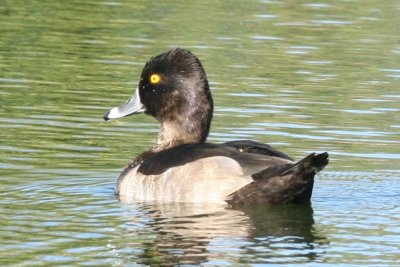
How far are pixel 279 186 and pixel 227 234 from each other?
95cm

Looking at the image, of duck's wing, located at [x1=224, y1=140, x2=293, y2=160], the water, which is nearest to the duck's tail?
the water

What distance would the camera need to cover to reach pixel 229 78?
1862 cm

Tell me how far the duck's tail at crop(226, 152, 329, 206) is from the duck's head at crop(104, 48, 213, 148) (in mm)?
1446

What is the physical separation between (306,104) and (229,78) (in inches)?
73.3

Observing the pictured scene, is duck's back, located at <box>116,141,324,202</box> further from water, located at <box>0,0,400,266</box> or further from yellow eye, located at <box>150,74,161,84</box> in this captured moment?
yellow eye, located at <box>150,74,161,84</box>

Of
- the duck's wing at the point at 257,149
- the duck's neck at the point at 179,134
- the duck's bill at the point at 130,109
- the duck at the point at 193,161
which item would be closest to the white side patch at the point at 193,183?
the duck at the point at 193,161

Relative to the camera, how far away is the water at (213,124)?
10.7 metres

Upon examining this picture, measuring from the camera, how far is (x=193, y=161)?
12297mm

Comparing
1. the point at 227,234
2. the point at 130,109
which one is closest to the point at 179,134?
the point at 130,109

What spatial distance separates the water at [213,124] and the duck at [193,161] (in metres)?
0.16

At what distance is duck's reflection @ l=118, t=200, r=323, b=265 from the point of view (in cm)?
1027

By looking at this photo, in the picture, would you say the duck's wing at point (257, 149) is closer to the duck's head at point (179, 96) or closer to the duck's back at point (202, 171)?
the duck's back at point (202, 171)

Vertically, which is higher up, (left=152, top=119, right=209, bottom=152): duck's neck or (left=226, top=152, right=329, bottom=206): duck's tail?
(left=152, top=119, right=209, bottom=152): duck's neck

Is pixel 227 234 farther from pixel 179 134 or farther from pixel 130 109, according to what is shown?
pixel 130 109
